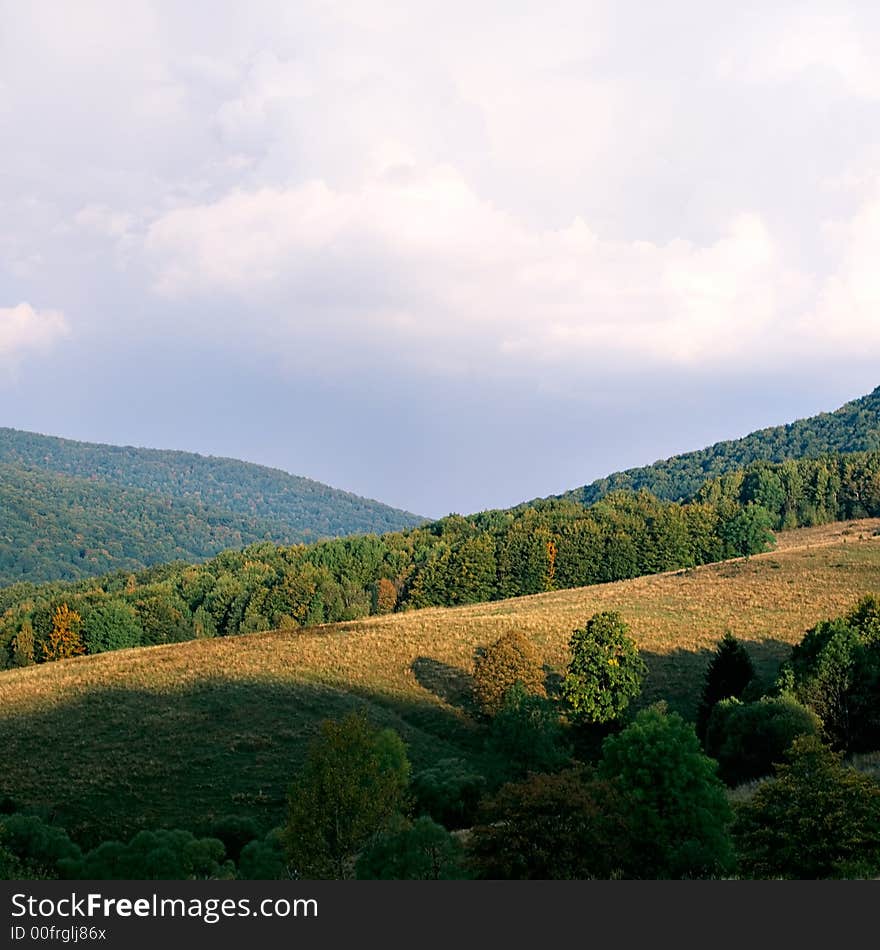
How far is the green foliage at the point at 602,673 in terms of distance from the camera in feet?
187

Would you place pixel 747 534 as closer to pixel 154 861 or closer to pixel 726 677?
pixel 726 677

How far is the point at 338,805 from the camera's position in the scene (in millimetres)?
29234


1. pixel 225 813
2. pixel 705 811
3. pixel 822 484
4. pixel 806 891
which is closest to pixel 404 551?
pixel 822 484

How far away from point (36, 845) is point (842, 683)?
41.4 metres

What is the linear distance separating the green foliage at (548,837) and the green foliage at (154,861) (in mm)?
9200

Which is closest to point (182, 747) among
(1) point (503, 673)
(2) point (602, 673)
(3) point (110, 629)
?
(1) point (503, 673)

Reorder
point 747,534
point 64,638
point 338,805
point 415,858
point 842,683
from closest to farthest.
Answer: point 415,858
point 338,805
point 842,683
point 64,638
point 747,534

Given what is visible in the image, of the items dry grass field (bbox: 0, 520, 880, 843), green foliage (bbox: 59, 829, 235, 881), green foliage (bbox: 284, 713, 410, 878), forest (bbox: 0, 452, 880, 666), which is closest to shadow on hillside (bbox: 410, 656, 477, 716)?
dry grass field (bbox: 0, 520, 880, 843)

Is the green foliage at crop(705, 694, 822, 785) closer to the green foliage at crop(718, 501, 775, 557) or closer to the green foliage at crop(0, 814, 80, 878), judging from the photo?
the green foliage at crop(0, 814, 80, 878)

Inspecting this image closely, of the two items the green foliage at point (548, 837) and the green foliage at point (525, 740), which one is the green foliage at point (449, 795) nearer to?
the green foliage at point (525, 740)

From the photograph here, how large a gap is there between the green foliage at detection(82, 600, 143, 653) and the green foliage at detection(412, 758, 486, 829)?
8693 centimetres

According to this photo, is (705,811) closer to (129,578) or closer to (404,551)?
(404,551)

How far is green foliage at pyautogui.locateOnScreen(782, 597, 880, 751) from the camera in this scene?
1778 inches

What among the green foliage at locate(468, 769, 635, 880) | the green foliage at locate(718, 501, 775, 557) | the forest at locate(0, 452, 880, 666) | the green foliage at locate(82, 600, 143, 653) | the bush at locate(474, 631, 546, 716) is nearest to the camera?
the green foliage at locate(468, 769, 635, 880)
